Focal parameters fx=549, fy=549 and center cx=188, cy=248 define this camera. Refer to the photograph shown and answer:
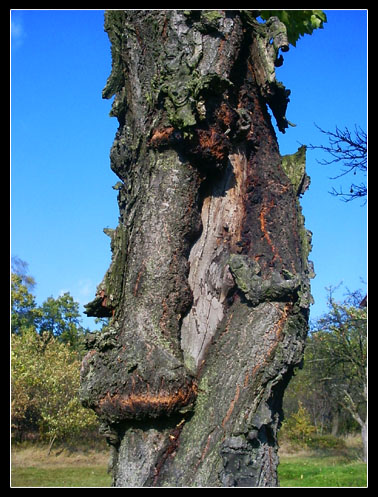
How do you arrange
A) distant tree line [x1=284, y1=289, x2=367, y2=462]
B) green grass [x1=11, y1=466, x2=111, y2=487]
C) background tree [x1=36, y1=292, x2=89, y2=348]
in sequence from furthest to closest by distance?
1. background tree [x1=36, y1=292, x2=89, y2=348]
2. distant tree line [x1=284, y1=289, x2=367, y2=462]
3. green grass [x1=11, y1=466, x2=111, y2=487]

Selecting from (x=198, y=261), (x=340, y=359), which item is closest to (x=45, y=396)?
(x=340, y=359)

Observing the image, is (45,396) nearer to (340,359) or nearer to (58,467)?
(58,467)

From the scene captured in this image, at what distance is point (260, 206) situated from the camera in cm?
349

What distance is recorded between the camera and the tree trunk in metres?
2.96

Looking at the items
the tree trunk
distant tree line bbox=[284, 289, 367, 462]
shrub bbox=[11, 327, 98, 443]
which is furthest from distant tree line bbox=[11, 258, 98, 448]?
the tree trunk

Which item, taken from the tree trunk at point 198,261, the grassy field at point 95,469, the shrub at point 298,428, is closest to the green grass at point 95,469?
the grassy field at point 95,469

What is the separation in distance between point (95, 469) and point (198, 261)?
69.8 ft

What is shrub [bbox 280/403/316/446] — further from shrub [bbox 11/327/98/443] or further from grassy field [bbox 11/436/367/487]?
shrub [bbox 11/327/98/443]

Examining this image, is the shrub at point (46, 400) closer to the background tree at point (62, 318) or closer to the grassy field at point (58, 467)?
the grassy field at point (58, 467)

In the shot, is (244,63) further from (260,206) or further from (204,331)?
(204,331)

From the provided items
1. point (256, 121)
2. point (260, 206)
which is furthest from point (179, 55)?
point (260, 206)

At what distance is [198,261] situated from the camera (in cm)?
344

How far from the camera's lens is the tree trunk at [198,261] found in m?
2.96
